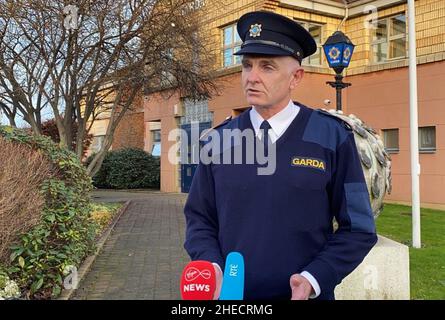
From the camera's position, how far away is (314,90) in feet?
60.4

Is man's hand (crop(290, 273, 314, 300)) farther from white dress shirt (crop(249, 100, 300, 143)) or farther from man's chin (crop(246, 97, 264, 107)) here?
man's chin (crop(246, 97, 264, 107))

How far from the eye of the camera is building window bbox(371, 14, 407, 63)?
17.7 m

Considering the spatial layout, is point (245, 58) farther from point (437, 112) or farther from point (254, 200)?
point (437, 112)

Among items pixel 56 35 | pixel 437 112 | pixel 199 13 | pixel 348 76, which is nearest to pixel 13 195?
pixel 56 35

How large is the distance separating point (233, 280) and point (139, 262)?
645 centimetres

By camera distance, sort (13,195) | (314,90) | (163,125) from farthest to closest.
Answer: (163,125)
(314,90)
(13,195)

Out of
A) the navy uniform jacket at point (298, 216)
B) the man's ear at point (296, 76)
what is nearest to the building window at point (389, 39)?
the man's ear at point (296, 76)

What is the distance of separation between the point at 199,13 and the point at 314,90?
5.27m

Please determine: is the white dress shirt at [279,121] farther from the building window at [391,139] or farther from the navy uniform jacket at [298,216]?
the building window at [391,139]

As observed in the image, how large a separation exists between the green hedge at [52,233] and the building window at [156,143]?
67.0 ft

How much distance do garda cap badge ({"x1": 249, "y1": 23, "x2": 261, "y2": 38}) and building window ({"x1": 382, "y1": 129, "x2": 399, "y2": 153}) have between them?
15933 mm

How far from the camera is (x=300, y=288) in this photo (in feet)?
6.80

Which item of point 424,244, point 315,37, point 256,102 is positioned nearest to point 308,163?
point 256,102
